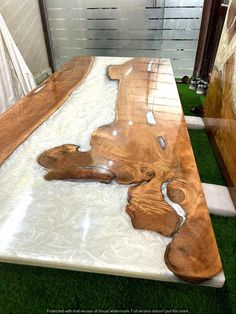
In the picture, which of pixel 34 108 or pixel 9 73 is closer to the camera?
pixel 34 108

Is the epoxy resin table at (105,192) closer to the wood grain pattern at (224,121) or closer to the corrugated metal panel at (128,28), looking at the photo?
the wood grain pattern at (224,121)

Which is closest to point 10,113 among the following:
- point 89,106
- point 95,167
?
point 89,106

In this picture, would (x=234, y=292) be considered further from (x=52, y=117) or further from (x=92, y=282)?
(x=52, y=117)

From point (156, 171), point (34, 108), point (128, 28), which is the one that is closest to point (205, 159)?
point (156, 171)

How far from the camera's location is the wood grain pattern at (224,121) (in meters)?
1.41

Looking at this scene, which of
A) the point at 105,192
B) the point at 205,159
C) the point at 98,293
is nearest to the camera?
the point at 105,192

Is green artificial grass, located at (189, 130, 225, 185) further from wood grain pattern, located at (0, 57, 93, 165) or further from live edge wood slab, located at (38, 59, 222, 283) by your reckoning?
wood grain pattern, located at (0, 57, 93, 165)

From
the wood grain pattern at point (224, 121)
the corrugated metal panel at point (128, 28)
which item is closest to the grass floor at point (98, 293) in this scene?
the wood grain pattern at point (224, 121)

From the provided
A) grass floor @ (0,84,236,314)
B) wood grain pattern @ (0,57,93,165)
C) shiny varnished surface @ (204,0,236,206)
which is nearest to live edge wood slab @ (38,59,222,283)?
wood grain pattern @ (0,57,93,165)

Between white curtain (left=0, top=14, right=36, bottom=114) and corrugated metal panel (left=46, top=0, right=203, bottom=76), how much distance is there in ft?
4.50

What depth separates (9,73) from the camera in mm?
2285

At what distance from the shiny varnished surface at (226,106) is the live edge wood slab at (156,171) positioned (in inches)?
16.9

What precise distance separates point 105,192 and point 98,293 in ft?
1.86

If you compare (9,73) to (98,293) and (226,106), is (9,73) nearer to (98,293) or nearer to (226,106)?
(226,106)
